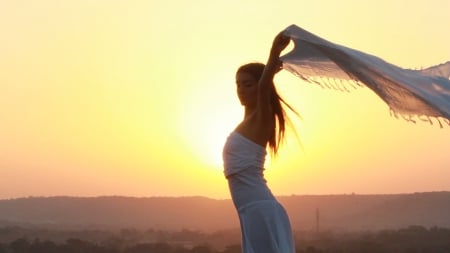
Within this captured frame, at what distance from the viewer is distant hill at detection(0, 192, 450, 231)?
125 meters

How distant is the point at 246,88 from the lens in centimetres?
570

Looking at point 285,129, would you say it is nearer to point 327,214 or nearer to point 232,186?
point 232,186

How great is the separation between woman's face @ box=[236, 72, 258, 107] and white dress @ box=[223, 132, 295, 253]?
0.79 ft

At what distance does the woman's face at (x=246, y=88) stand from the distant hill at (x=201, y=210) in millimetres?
113079

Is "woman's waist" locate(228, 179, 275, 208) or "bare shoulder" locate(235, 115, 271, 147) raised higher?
"bare shoulder" locate(235, 115, 271, 147)

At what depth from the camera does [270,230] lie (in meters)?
5.56

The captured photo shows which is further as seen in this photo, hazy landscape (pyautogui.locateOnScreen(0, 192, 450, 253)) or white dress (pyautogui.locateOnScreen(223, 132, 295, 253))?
hazy landscape (pyautogui.locateOnScreen(0, 192, 450, 253))

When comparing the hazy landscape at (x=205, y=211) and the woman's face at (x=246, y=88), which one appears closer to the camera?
the woman's face at (x=246, y=88)

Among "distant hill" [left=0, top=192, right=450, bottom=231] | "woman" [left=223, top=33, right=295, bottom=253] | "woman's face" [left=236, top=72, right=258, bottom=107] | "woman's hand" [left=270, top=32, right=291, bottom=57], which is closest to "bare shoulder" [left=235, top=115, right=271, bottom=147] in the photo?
"woman" [left=223, top=33, right=295, bottom=253]

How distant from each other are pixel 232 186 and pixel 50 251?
105ft

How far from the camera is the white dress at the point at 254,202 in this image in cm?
555

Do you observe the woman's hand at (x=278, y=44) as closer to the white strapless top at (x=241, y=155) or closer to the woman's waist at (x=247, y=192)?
the white strapless top at (x=241, y=155)

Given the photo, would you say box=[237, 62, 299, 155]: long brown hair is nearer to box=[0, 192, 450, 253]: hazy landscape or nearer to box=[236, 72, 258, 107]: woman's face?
box=[236, 72, 258, 107]: woman's face

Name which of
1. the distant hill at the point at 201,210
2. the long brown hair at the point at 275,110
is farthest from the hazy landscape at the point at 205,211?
the long brown hair at the point at 275,110
